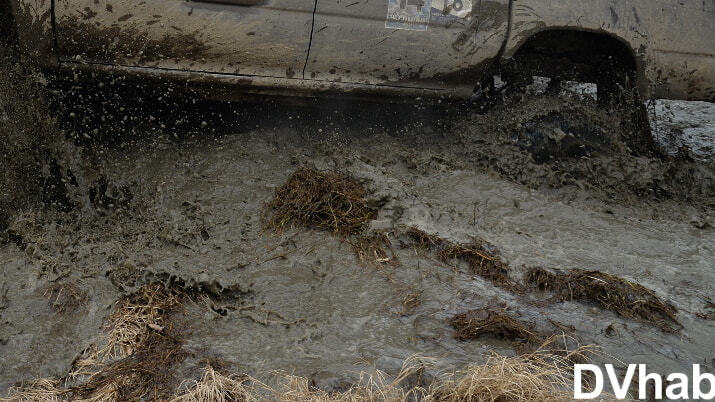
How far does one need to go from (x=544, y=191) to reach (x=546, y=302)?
146 centimetres

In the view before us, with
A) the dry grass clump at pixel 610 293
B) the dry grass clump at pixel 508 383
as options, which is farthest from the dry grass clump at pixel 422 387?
the dry grass clump at pixel 610 293

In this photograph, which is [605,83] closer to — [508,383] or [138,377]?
[508,383]

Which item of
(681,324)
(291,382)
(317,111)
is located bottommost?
(291,382)

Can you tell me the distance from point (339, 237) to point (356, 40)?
1191 millimetres

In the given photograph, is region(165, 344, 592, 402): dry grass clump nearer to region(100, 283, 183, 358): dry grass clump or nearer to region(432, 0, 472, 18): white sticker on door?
region(100, 283, 183, 358): dry grass clump

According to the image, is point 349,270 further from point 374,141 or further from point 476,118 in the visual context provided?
point 476,118

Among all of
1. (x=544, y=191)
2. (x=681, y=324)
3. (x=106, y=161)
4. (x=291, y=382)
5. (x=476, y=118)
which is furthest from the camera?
(x=476, y=118)

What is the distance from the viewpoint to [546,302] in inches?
148

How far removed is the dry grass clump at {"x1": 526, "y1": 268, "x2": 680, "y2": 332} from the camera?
3.68m

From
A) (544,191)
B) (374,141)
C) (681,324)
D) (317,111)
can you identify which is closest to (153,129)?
(317,111)

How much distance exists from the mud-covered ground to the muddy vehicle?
386 mm

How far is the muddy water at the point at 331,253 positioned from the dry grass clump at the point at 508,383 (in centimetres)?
18

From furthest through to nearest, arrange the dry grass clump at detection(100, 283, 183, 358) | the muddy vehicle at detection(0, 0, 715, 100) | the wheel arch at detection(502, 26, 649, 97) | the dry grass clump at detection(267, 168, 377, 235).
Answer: the wheel arch at detection(502, 26, 649, 97) < the dry grass clump at detection(267, 168, 377, 235) < the muddy vehicle at detection(0, 0, 715, 100) < the dry grass clump at detection(100, 283, 183, 358)

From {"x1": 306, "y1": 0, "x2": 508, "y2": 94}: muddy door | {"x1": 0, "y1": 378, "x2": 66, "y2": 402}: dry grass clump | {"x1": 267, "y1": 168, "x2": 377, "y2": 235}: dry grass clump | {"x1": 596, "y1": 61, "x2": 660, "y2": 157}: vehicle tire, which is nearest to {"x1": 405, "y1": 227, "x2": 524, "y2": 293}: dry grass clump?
{"x1": 267, "y1": 168, "x2": 377, "y2": 235}: dry grass clump
